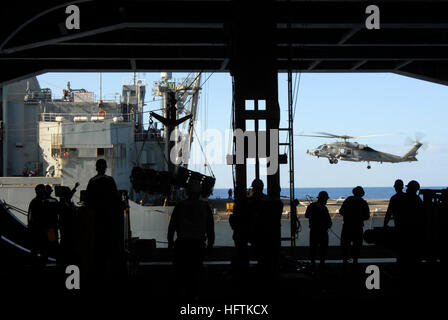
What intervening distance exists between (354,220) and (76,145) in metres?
25.6

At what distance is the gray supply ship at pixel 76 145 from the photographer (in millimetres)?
31203

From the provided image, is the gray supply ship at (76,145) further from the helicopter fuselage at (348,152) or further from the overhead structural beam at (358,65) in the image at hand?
the helicopter fuselage at (348,152)

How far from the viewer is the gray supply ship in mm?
31203

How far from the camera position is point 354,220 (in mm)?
9359

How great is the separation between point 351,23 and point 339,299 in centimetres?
849

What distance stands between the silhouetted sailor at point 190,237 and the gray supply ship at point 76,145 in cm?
2191

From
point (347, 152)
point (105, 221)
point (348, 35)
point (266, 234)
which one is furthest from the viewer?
point (347, 152)

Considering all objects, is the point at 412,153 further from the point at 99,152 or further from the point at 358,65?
the point at 358,65

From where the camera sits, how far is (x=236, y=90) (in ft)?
30.9

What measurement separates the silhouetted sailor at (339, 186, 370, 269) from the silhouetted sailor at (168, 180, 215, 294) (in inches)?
160

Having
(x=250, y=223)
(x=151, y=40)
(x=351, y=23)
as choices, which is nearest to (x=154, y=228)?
(x=151, y=40)

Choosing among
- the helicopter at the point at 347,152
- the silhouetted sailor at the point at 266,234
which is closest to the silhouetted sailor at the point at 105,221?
the silhouetted sailor at the point at 266,234

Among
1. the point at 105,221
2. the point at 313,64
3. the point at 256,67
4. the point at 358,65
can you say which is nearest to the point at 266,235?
the point at 105,221

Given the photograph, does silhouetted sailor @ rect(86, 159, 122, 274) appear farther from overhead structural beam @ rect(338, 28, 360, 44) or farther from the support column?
overhead structural beam @ rect(338, 28, 360, 44)
